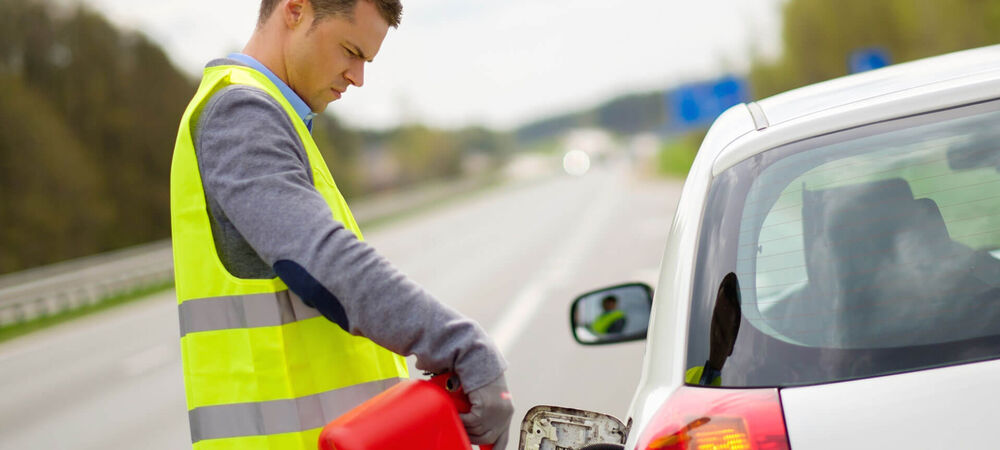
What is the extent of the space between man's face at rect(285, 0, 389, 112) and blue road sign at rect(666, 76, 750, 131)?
38056mm

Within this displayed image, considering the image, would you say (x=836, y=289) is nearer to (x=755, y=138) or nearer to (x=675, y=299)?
(x=675, y=299)

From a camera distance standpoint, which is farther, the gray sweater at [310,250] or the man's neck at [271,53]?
the man's neck at [271,53]

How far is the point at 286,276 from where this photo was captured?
176 cm

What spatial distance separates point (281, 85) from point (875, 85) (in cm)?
135

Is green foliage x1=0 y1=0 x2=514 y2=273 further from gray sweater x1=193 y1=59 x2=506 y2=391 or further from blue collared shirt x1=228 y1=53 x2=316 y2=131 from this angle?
gray sweater x1=193 y1=59 x2=506 y2=391

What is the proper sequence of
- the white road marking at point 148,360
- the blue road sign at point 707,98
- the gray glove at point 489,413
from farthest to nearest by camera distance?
1. the blue road sign at point 707,98
2. the white road marking at point 148,360
3. the gray glove at point 489,413

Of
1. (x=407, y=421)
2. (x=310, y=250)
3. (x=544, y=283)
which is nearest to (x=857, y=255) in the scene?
(x=407, y=421)

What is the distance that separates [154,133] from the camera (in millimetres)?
37656

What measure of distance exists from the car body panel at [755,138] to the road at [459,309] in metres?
4.19

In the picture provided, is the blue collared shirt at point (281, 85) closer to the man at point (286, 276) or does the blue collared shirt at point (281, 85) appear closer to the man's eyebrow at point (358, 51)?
the man at point (286, 276)

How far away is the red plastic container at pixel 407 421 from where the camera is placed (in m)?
1.67

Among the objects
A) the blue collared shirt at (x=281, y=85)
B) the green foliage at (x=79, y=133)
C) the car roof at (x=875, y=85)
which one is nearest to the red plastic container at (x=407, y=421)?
the blue collared shirt at (x=281, y=85)

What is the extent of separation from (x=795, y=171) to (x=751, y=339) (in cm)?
40

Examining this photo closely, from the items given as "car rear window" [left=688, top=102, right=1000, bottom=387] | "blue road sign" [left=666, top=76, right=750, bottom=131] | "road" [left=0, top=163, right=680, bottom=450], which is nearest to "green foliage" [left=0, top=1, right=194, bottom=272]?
"road" [left=0, top=163, right=680, bottom=450]
